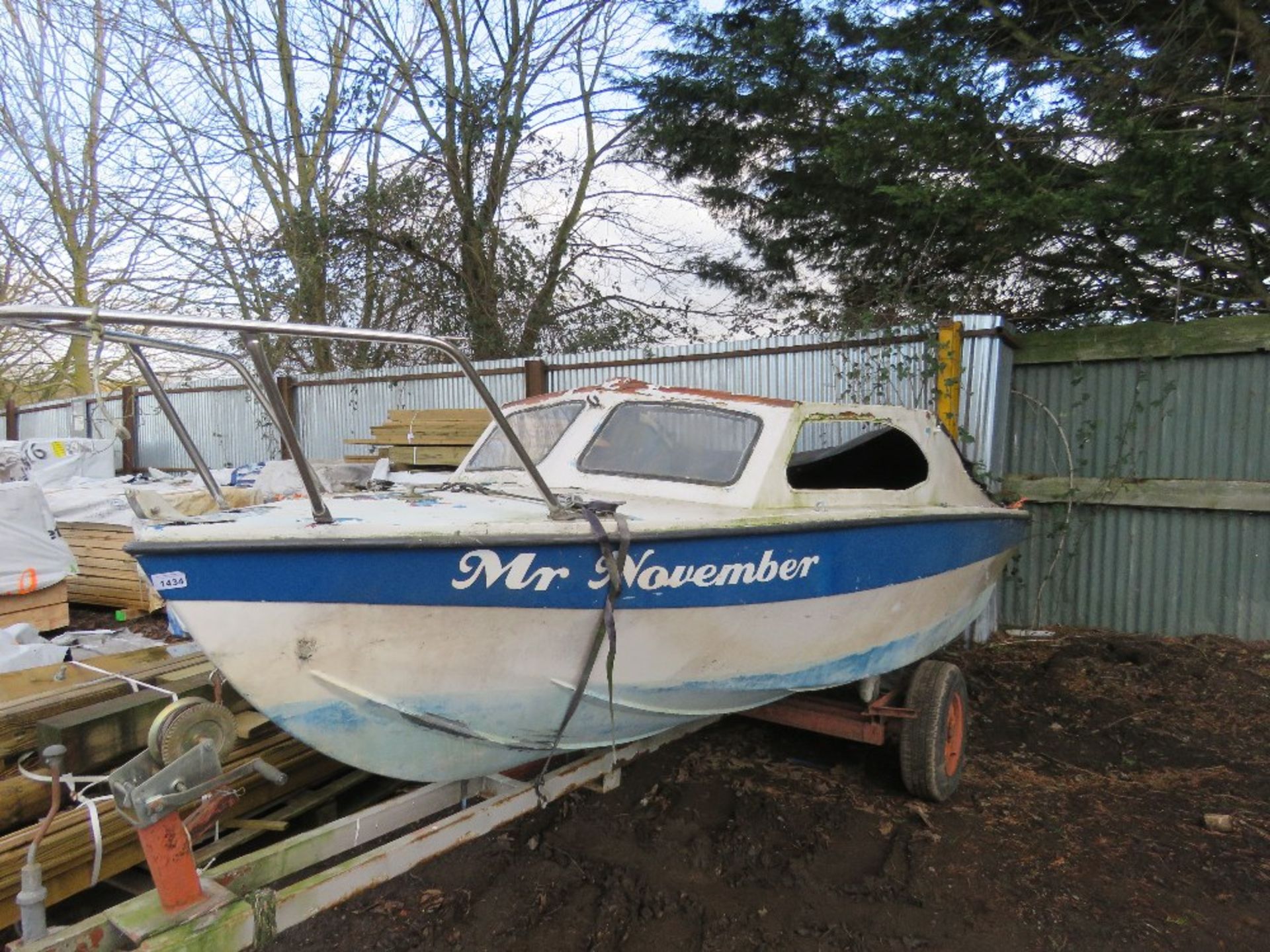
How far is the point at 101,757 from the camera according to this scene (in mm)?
2764

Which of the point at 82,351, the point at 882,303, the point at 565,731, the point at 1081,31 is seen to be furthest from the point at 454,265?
the point at 82,351

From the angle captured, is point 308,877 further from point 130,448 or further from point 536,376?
point 130,448

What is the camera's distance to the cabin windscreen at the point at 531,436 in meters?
3.89

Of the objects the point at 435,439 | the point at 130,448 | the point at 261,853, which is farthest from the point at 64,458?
the point at 261,853

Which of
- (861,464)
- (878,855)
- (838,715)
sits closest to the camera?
(878,855)

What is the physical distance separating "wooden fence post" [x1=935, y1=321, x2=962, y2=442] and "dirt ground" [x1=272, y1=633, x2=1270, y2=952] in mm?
2194

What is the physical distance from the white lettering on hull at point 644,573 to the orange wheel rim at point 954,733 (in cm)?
149

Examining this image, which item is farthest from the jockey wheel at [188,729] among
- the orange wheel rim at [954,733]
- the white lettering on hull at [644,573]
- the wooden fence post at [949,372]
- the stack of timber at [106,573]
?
the stack of timber at [106,573]

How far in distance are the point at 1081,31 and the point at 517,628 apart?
657 cm

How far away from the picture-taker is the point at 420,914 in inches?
116

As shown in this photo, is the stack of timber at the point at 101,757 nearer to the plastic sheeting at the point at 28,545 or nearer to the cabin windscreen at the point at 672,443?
the cabin windscreen at the point at 672,443

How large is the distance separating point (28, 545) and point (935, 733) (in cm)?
623

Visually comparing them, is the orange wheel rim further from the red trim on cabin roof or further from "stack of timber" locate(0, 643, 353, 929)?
"stack of timber" locate(0, 643, 353, 929)

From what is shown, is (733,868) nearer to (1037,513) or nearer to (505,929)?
(505,929)
